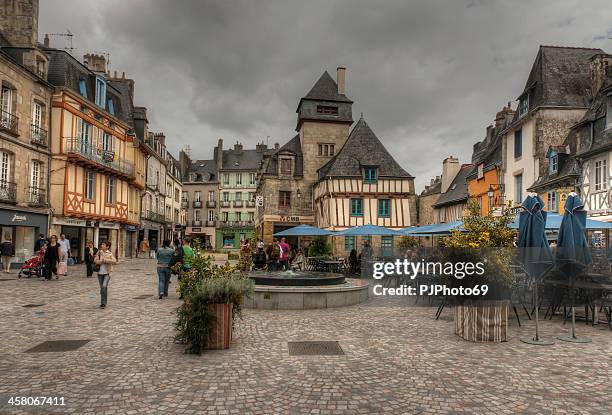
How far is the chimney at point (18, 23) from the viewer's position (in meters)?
20.5

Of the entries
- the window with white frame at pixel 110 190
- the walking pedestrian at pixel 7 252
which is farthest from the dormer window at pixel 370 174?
the walking pedestrian at pixel 7 252

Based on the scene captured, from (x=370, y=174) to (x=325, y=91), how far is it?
33.3ft

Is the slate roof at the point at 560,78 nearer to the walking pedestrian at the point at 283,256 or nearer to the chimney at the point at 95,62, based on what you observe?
the walking pedestrian at the point at 283,256

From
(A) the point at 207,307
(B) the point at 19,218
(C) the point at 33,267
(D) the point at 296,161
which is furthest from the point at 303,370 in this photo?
(D) the point at 296,161

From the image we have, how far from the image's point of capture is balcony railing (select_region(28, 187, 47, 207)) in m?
20.0

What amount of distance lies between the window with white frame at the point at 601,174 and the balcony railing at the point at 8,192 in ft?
78.9

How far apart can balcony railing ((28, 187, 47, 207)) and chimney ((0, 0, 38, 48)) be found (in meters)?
6.62

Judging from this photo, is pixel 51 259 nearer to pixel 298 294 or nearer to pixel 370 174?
pixel 298 294

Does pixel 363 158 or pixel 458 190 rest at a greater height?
pixel 363 158

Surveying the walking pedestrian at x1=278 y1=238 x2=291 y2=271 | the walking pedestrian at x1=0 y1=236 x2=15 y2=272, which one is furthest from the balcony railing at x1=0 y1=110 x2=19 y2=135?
the walking pedestrian at x1=278 y1=238 x2=291 y2=271

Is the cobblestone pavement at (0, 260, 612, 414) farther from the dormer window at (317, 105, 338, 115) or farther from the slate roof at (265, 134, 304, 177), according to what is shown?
the dormer window at (317, 105, 338, 115)

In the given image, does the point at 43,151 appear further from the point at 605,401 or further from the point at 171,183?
the point at 171,183

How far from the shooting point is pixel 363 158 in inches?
1209

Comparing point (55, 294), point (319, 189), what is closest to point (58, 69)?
point (55, 294)
